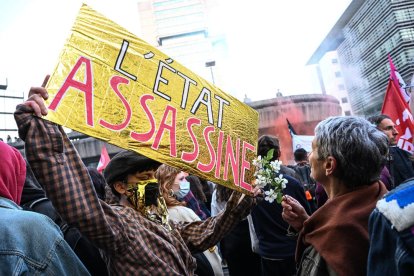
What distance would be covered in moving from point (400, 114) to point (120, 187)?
359 centimetres

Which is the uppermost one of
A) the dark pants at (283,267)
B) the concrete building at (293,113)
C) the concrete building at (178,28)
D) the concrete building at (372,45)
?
the concrete building at (178,28)

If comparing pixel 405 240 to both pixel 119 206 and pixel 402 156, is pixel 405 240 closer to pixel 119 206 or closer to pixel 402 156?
pixel 119 206

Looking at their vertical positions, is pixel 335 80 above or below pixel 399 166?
above

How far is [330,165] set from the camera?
1.56m

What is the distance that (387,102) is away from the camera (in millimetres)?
4238

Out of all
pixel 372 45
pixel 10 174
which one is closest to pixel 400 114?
pixel 10 174

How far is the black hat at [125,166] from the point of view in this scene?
5.98ft

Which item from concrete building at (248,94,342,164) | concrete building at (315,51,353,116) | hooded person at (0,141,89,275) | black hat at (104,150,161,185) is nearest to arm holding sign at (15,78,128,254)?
hooded person at (0,141,89,275)

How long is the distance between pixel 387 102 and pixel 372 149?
10.5 ft

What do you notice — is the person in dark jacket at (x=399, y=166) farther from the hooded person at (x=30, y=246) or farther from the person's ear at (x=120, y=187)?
the hooded person at (x=30, y=246)

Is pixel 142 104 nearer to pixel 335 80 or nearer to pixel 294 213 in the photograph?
pixel 294 213

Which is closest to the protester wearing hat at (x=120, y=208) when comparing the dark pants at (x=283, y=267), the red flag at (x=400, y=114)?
the dark pants at (x=283, y=267)

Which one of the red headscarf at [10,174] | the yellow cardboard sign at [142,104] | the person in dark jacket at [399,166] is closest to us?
the red headscarf at [10,174]

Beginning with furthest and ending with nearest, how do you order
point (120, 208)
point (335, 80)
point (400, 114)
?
point (335, 80) < point (400, 114) < point (120, 208)
